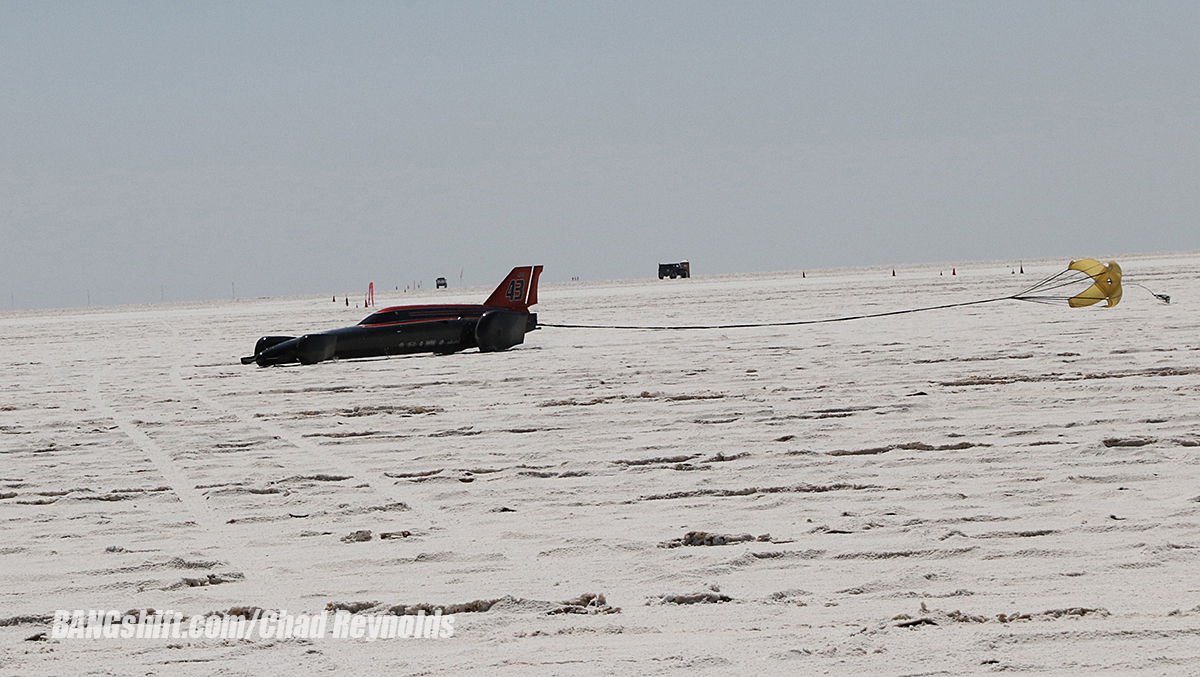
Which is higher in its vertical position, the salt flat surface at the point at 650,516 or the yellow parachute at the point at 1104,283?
the yellow parachute at the point at 1104,283

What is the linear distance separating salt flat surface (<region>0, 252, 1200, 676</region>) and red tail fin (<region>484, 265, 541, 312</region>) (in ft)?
16.8

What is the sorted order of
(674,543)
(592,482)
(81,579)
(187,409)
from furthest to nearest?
1. (187,409)
2. (592,482)
3. (674,543)
4. (81,579)

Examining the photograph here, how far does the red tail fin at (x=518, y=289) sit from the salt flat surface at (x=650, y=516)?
16.8 feet

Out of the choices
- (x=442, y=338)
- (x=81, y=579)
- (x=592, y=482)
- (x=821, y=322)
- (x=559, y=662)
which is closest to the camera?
(x=559, y=662)

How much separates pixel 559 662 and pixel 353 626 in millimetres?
944

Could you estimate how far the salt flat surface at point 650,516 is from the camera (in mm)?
3986

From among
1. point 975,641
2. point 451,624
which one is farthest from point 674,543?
point 975,641

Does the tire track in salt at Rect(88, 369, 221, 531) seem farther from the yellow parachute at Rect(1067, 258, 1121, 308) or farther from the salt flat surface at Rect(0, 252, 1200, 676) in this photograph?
the yellow parachute at Rect(1067, 258, 1121, 308)

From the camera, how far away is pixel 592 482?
708 centimetres

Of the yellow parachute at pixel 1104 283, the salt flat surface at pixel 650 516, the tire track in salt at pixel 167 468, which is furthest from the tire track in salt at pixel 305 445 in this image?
the yellow parachute at pixel 1104 283

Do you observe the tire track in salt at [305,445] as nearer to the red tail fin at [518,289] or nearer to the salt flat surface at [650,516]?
the salt flat surface at [650,516]

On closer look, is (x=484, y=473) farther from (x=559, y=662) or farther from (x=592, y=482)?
(x=559, y=662)

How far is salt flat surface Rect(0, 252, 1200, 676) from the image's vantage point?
399 centimetres

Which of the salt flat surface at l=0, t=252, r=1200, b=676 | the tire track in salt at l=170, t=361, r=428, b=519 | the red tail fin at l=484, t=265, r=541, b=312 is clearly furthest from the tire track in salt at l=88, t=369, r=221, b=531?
the red tail fin at l=484, t=265, r=541, b=312
